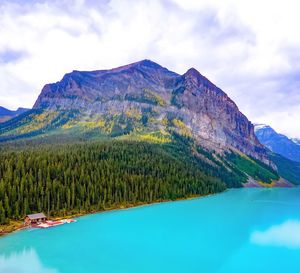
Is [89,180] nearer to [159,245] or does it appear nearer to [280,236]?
[159,245]

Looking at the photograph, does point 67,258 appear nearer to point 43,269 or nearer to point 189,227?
point 43,269

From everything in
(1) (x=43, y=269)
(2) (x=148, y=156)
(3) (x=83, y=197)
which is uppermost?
(2) (x=148, y=156)

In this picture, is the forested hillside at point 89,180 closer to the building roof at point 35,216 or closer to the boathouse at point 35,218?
the boathouse at point 35,218

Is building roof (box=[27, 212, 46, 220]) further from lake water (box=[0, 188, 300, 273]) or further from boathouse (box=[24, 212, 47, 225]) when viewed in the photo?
lake water (box=[0, 188, 300, 273])

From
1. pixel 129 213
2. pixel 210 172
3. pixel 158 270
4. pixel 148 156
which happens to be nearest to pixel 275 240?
pixel 158 270

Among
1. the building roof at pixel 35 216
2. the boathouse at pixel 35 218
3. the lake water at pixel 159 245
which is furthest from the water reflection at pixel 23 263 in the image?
the building roof at pixel 35 216

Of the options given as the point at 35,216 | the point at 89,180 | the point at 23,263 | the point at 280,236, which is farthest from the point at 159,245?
the point at 89,180
